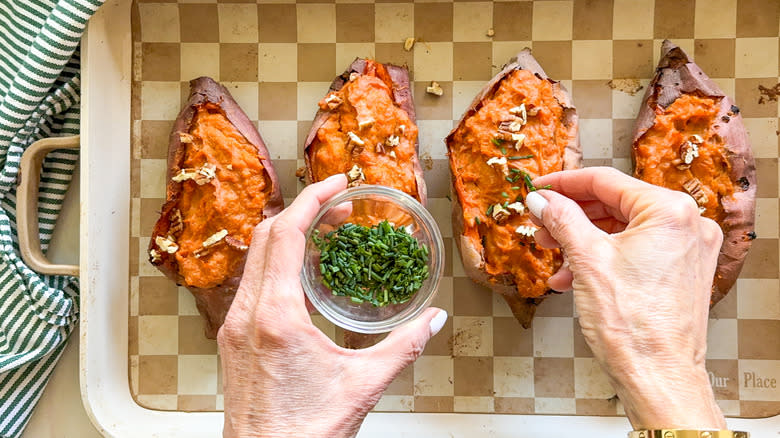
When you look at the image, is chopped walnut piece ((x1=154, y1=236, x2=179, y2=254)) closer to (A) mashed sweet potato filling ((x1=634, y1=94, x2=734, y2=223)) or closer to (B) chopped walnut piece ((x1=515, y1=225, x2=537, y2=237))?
(B) chopped walnut piece ((x1=515, y1=225, x2=537, y2=237))

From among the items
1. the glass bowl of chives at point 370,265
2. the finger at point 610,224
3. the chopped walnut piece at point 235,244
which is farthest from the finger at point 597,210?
the chopped walnut piece at point 235,244

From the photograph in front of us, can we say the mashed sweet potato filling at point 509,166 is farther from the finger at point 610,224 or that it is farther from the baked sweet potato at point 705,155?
the baked sweet potato at point 705,155

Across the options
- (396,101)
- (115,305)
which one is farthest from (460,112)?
(115,305)

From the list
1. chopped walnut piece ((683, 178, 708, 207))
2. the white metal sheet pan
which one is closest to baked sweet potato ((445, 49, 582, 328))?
chopped walnut piece ((683, 178, 708, 207))

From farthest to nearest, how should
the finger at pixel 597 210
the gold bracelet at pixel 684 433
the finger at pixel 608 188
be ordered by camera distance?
the finger at pixel 597 210, the finger at pixel 608 188, the gold bracelet at pixel 684 433

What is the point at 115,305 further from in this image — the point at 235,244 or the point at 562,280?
the point at 562,280

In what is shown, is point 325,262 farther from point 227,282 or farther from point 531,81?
point 531,81


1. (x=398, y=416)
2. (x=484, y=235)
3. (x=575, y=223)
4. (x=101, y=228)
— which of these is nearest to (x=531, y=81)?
(x=484, y=235)
